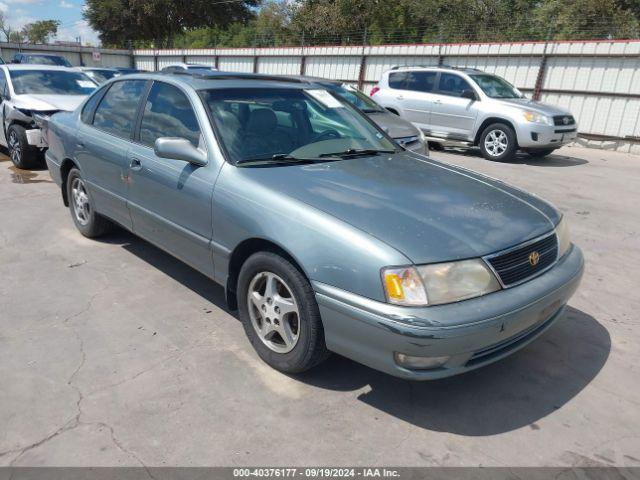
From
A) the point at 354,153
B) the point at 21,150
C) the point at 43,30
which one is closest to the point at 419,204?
the point at 354,153

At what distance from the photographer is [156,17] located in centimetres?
4003

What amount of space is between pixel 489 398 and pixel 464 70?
32.1 feet

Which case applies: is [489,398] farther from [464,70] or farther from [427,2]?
[427,2]

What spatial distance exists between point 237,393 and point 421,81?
10206 millimetres

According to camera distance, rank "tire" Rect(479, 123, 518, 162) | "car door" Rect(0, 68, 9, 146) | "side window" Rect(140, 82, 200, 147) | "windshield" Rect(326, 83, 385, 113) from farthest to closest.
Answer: "tire" Rect(479, 123, 518, 162) < "windshield" Rect(326, 83, 385, 113) < "car door" Rect(0, 68, 9, 146) < "side window" Rect(140, 82, 200, 147)

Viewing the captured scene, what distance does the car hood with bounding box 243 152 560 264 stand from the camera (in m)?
2.63

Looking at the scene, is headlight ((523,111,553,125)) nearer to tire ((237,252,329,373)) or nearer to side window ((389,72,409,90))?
side window ((389,72,409,90))

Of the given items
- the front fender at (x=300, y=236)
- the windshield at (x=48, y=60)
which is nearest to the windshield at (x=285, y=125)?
the front fender at (x=300, y=236)

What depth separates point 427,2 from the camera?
36.0 metres

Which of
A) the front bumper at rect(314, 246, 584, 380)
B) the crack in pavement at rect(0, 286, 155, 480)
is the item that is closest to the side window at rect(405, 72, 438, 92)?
the front bumper at rect(314, 246, 584, 380)

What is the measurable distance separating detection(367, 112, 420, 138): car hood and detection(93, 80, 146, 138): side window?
4.20 meters

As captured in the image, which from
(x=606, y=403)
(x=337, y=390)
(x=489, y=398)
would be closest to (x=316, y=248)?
(x=337, y=390)

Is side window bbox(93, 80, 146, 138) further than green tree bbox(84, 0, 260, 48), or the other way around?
green tree bbox(84, 0, 260, 48)

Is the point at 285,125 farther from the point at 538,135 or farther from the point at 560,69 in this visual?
the point at 560,69
